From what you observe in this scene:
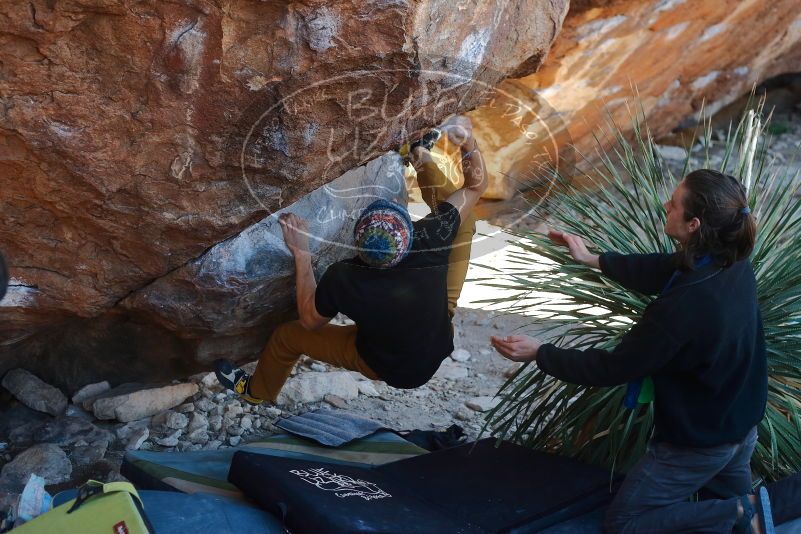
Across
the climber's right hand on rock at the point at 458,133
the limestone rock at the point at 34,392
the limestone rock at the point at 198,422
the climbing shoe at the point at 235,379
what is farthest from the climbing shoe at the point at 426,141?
the limestone rock at the point at 34,392

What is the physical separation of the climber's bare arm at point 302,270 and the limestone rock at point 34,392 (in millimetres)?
1404

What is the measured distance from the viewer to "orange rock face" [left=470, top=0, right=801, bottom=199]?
5906 mm

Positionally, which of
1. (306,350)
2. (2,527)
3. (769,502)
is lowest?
(2,527)

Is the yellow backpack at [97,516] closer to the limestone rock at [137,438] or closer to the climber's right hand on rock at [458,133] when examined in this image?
the limestone rock at [137,438]

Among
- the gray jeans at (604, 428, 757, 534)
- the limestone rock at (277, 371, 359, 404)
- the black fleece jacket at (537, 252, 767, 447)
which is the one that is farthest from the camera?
the limestone rock at (277, 371, 359, 404)

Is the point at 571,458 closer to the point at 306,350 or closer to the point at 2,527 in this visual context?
the point at 306,350

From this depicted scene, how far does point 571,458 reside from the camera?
12.0 feet

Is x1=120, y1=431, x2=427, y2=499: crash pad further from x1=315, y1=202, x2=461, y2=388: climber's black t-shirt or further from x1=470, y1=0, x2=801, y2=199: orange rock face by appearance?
x1=470, y1=0, x2=801, y2=199: orange rock face

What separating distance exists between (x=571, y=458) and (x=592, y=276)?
2.51 ft

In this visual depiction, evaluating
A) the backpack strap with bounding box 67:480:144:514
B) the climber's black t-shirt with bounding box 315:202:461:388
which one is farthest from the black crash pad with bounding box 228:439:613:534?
the backpack strap with bounding box 67:480:144:514

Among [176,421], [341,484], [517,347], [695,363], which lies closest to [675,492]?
[695,363]

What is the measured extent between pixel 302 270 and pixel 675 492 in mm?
1720

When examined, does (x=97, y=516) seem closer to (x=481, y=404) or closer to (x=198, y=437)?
(x=198, y=437)

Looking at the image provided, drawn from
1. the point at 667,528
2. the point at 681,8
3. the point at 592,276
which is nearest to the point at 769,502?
the point at 667,528
